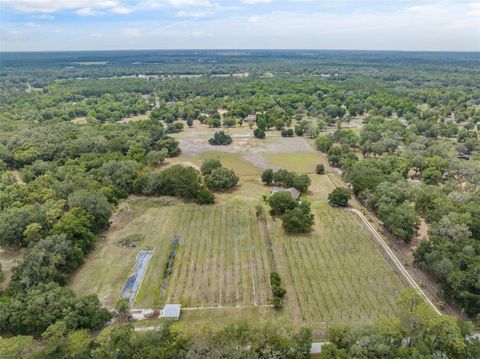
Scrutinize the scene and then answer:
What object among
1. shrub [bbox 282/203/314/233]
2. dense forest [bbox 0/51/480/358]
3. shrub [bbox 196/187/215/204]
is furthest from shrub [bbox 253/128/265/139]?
shrub [bbox 282/203/314/233]

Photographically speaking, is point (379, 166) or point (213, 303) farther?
point (379, 166)

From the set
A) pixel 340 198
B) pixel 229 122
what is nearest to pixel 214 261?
pixel 340 198

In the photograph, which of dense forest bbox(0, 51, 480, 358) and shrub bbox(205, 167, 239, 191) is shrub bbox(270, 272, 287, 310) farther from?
shrub bbox(205, 167, 239, 191)

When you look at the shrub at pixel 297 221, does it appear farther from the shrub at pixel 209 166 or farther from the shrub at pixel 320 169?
the shrub at pixel 320 169

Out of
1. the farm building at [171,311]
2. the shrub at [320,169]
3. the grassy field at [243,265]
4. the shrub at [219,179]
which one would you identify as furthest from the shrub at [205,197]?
the shrub at [320,169]

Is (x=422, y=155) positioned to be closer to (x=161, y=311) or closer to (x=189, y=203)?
(x=189, y=203)

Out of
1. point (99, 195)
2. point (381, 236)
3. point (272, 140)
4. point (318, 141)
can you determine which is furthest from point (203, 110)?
point (381, 236)
